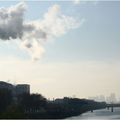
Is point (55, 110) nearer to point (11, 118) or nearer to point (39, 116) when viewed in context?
point (39, 116)

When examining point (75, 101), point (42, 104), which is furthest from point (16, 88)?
point (42, 104)

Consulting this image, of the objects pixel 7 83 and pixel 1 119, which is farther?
pixel 7 83

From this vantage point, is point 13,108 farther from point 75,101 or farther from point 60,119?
point 75,101

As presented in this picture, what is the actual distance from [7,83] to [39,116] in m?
49.2

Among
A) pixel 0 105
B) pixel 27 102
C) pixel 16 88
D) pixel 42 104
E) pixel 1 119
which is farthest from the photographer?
pixel 16 88

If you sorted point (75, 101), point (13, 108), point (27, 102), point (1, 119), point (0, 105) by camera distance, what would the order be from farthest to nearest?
point (75, 101) < point (27, 102) < point (0, 105) < point (13, 108) < point (1, 119)

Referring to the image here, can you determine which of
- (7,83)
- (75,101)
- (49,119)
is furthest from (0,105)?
(75,101)

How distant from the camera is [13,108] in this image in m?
50.2

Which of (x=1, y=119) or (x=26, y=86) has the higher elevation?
(x=26, y=86)

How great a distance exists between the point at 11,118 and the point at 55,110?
55.3 metres

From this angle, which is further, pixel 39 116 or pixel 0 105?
pixel 39 116

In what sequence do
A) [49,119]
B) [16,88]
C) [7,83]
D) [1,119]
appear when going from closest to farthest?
[1,119] < [49,119] < [7,83] < [16,88]

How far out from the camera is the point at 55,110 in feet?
337

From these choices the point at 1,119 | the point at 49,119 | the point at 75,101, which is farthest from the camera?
the point at 75,101
